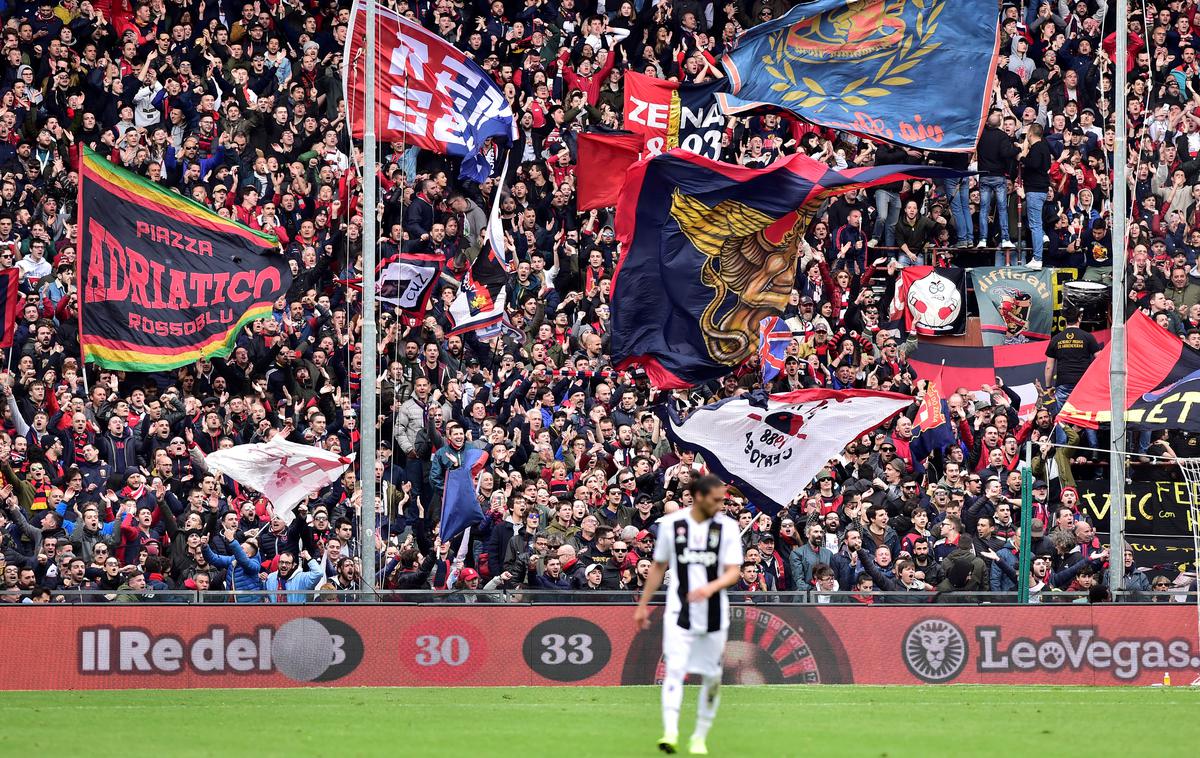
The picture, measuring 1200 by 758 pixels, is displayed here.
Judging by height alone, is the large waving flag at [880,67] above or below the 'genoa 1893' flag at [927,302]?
above

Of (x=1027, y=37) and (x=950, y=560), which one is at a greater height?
(x=1027, y=37)

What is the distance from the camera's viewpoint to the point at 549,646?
2111 cm

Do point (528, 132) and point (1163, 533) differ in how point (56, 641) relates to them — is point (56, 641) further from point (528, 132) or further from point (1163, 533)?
point (1163, 533)

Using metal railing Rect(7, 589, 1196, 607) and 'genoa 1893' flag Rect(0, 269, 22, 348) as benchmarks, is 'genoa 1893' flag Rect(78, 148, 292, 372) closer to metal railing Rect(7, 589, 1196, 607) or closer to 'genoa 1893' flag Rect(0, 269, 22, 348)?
'genoa 1893' flag Rect(0, 269, 22, 348)

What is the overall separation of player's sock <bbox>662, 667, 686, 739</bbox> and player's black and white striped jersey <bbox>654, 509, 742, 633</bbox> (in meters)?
0.38

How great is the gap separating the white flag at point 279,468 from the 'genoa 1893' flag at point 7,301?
4.68 meters

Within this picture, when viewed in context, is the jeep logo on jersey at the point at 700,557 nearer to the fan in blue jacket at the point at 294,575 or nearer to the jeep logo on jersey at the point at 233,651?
the jeep logo on jersey at the point at 233,651

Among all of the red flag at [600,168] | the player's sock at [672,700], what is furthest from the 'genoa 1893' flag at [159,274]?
the player's sock at [672,700]

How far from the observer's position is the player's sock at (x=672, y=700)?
13320 millimetres

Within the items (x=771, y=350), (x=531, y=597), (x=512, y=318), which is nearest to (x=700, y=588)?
(x=531, y=597)

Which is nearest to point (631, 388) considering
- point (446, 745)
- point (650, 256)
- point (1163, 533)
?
point (650, 256)

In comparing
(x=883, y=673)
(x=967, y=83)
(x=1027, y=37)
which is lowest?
(x=883, y=673)

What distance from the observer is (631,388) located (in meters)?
26.4

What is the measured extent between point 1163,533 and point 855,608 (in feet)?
25.1
